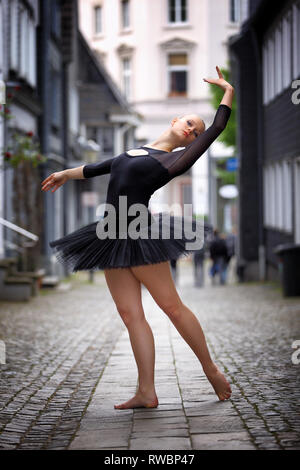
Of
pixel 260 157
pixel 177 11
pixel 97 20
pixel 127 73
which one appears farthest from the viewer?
pixel 127 73

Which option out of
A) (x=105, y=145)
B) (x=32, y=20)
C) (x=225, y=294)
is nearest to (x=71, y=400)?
(x=225, y=294)

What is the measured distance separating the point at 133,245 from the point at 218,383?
3.49 feet

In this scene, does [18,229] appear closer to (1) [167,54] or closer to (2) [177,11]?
(2) [177,11]

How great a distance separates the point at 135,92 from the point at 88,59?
34.7ft

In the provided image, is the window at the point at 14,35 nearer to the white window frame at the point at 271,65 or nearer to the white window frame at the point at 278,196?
the white window frame at the point at 271,65

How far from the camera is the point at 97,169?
616 cm

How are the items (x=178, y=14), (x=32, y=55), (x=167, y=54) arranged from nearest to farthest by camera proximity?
(x=32, y=55) → (x=178, y=14) → (x=167, y=54)

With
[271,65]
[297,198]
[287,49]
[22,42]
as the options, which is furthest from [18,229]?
[271,65]

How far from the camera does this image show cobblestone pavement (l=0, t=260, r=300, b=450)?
511 centimetres

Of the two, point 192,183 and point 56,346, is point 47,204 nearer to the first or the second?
point 56,346

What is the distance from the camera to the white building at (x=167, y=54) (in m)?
48.8

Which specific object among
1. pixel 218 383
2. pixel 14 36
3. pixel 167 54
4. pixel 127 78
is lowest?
pixel 218 383

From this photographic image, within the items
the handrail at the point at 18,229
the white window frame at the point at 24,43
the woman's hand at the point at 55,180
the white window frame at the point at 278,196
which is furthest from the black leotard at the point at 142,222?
the white window frame at the point at 24,43

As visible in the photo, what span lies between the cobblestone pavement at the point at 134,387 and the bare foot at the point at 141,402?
0.05 meters
